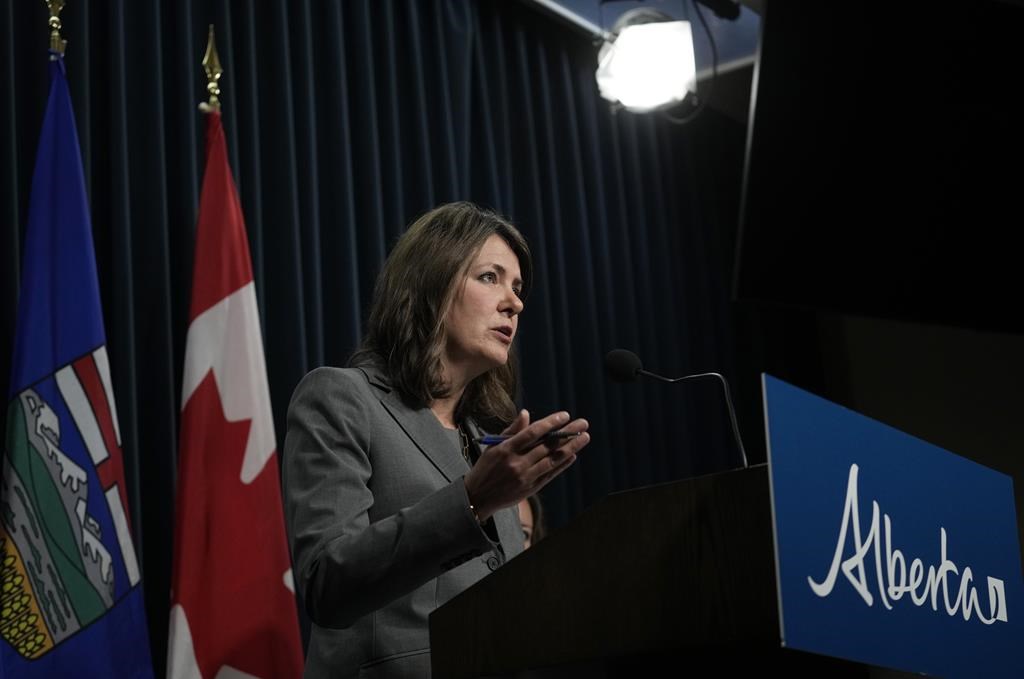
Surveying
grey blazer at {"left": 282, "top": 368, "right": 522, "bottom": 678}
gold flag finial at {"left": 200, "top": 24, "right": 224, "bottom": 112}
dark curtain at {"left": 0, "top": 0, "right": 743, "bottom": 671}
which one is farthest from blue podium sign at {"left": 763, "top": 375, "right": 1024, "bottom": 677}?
gold flag finial at {"left": 200, "top": 24, "right": 224, "bottom": 112}

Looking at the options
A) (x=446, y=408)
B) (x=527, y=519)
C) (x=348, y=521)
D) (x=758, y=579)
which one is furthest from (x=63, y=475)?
(x=758, y=579)

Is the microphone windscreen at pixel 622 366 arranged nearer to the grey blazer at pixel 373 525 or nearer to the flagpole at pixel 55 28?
the grey blazer at pixel 373 525

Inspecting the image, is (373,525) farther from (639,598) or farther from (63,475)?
(63,475)

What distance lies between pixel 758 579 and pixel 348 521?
624 millimetres

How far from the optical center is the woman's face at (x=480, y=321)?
207 centimetres

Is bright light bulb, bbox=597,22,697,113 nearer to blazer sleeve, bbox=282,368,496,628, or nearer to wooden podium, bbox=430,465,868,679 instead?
blazer sleeve, bbox=282,368,496,628

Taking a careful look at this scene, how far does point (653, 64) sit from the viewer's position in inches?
178

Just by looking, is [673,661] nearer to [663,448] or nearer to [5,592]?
[5,592]

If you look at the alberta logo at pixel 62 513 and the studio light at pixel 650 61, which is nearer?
the alberta logo at pixel 62 513

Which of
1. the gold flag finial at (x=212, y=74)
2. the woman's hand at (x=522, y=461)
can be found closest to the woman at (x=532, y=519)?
the gold flag finial at (x=212, y=74)

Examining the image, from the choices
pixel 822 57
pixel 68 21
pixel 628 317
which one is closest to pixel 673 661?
pixel 822 57

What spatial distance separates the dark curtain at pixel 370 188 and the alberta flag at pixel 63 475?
215 mm

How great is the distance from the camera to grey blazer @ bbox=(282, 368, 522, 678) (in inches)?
61.3

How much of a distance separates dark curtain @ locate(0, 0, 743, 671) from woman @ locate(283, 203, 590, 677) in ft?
0.80
